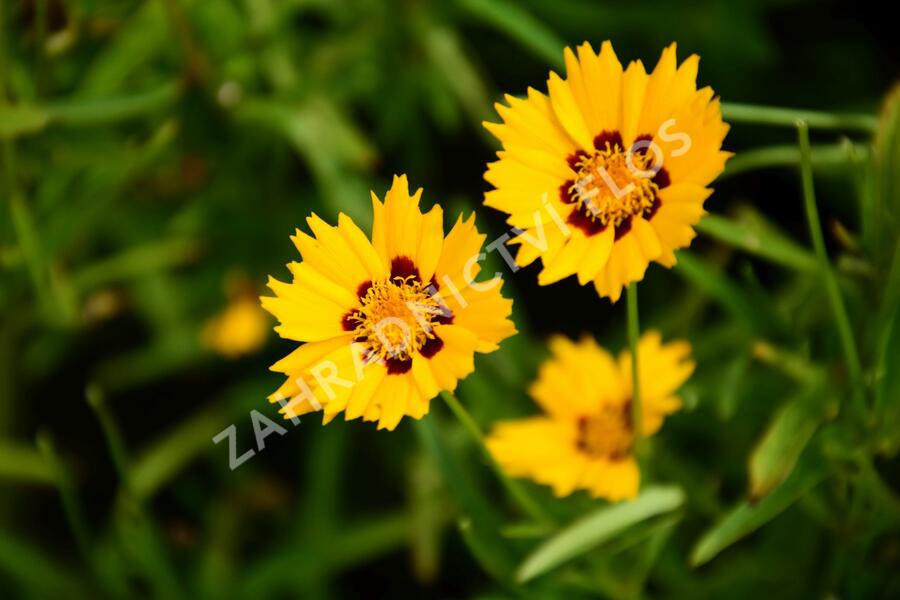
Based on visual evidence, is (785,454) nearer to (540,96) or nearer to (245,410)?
(540,96)

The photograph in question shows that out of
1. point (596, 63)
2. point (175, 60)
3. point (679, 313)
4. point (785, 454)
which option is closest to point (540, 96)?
point (596, 63)

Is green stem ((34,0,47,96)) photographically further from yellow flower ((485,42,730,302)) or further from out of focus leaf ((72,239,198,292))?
yellow flower ((485,42,730,302))

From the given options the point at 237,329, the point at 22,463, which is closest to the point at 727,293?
the point at 237,329

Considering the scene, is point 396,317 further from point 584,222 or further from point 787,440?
point 787,440

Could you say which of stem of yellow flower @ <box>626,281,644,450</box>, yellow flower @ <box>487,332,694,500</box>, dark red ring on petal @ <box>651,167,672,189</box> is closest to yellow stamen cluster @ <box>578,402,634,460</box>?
yellow flower @ <box>487,332,694,500</box>

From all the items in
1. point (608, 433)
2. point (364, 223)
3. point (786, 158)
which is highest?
point (364, 223)

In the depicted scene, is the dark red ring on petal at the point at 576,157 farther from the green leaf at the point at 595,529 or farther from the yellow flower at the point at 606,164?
the green leaf at the point at 595,529
